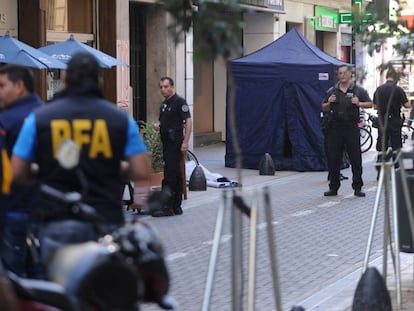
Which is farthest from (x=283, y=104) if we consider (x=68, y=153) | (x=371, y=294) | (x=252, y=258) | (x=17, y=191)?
(x=68, y=153)

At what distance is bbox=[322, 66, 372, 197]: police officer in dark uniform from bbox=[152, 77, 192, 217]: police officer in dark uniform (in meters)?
2.98

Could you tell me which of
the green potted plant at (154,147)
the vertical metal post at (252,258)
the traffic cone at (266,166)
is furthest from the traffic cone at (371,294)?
the traffic cone at (266,166)

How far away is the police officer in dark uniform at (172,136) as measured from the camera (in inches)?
550

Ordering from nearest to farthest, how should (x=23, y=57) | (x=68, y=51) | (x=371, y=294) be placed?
(x=371, y=294), (x=23, y=57), (x=68, y=51)

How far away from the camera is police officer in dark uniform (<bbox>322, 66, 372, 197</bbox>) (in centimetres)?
1594

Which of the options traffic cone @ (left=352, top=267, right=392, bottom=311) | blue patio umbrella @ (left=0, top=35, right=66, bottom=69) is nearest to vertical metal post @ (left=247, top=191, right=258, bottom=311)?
traffic cone @ (left=352, top=267, right=392, bottom=311)

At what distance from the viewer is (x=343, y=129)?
16016 mm

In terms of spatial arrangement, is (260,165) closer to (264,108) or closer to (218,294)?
(264,108)

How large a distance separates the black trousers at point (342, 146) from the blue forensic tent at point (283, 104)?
410 centimetres

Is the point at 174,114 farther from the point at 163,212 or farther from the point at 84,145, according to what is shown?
the point at 84,145

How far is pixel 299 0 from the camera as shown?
32.2 m

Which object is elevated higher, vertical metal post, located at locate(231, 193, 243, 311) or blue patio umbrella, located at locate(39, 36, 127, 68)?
blue patio umbrella, located at locate(39, 36, 127, 68)

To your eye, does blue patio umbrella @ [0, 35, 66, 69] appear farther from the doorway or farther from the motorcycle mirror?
the doorway

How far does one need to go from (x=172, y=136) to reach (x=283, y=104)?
691 centimetres
